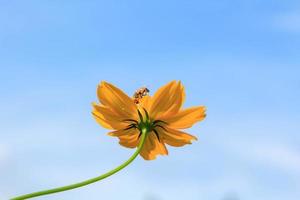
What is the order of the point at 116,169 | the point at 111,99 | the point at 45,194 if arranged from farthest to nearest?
the point at 111,99 → the point at 116,169 → the point at 45,194

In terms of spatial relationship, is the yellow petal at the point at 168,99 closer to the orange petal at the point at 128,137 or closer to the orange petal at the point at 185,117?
the orange petal at the point at 185,117

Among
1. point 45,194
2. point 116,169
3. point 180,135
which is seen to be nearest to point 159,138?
point 180,135

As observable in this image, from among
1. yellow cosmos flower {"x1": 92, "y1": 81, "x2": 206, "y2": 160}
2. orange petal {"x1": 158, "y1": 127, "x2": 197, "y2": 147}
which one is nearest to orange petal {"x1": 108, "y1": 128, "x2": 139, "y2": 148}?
yellow cosmos flower {"x1": 92, "y1": 81, "x2": 206, "y2": 160}

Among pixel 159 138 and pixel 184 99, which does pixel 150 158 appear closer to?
pixel 159 138

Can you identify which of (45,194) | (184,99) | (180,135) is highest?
Answer: (184,99)

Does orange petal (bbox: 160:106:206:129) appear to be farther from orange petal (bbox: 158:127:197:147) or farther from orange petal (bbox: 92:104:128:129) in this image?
orange petal (bbox: 92:104:128:129)

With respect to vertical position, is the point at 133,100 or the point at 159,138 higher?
the point at 133,100

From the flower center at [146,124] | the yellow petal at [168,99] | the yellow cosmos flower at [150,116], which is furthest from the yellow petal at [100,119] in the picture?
the yellow petal at [168,99]
